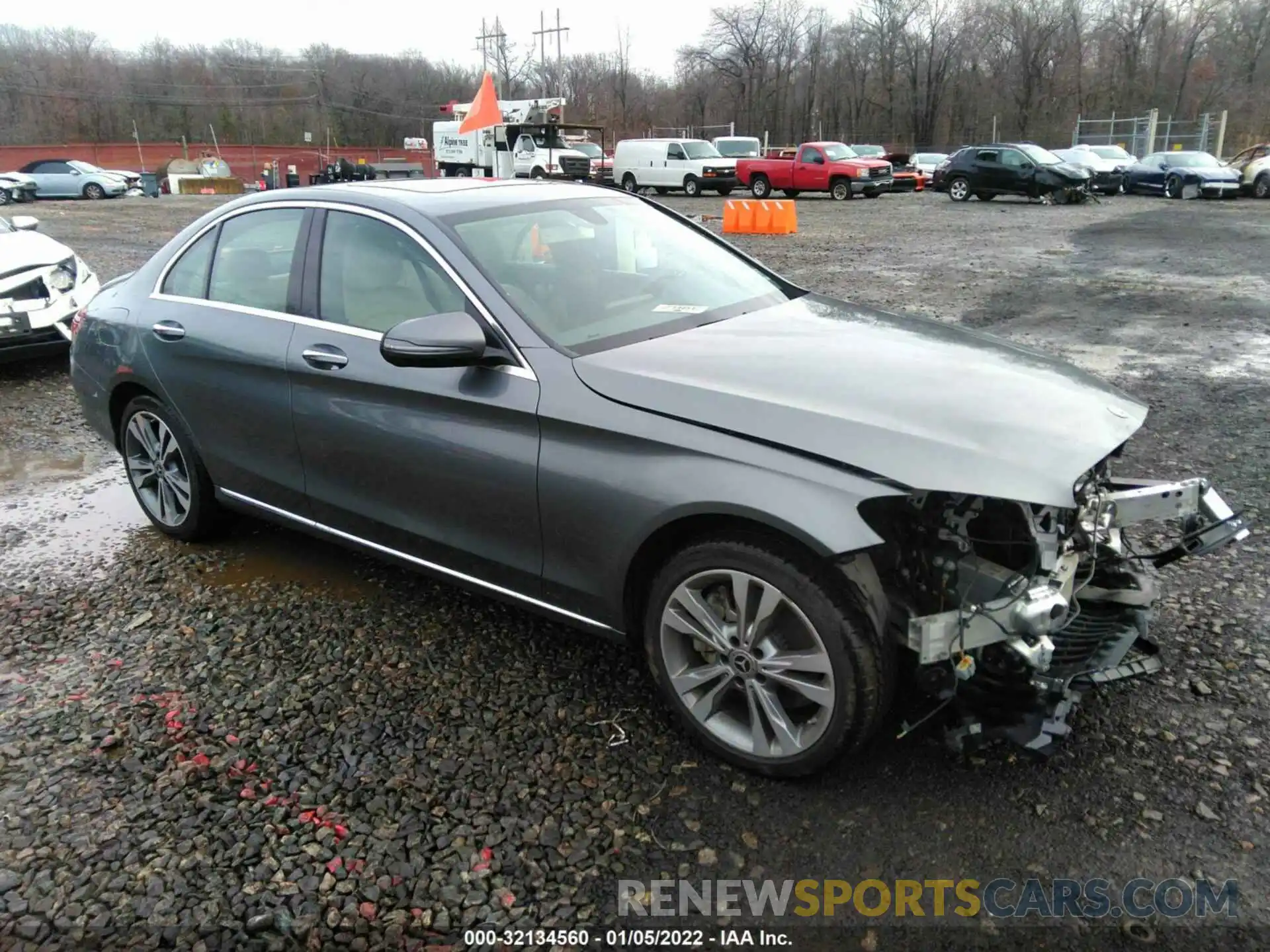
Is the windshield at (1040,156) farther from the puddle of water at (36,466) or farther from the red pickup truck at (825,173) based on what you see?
the puddle of water at (36,466)

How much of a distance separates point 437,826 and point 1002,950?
4.91 feet

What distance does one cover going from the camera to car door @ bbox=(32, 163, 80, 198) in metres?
37.1

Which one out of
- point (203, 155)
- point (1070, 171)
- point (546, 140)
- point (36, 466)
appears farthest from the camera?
point (203, 155)

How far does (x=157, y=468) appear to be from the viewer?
450cm

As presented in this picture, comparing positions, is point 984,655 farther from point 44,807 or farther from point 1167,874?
point 44,807

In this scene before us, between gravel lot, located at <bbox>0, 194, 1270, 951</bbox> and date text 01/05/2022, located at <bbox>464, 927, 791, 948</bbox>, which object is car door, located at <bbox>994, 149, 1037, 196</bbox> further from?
date text 01/05/2022, located at <bbox>464, 927, 791, 948</bbox>

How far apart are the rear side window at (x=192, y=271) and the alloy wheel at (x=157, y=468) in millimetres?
630

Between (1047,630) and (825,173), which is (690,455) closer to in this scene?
(1047,630)

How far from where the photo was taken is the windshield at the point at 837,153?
28.7 metres

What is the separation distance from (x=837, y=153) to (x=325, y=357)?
28.4 meters

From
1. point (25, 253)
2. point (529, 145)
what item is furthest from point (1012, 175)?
point (25, 253)

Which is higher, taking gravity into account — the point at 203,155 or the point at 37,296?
the point at 203,155

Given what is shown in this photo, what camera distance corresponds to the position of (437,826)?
257cm

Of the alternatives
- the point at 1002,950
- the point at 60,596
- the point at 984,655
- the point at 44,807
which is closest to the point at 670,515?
the point at 984,655
